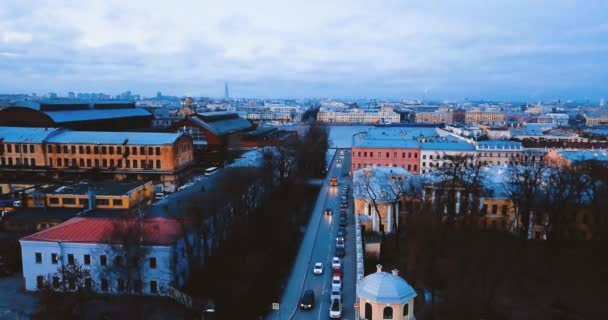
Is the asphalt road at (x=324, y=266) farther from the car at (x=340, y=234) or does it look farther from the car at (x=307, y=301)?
the car at (x=340, y=234)

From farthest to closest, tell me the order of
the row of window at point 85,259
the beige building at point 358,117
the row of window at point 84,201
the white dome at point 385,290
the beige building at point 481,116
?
the beige building at point 481,116 < the beige building at point 358,117 < the row of window at point 84,201 < the row of window at point 85,259 < the white dome at point 385,290

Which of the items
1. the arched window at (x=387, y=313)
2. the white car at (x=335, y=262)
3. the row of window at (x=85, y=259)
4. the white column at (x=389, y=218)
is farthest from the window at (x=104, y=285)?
the white column at (x=389, y=218)

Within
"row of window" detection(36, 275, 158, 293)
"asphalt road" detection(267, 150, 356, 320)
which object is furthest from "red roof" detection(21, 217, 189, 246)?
"asphalt road" detection(267, 150, 356, 320)

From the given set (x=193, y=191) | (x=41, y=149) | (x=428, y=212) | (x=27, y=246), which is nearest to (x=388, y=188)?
(x=428, y=212)

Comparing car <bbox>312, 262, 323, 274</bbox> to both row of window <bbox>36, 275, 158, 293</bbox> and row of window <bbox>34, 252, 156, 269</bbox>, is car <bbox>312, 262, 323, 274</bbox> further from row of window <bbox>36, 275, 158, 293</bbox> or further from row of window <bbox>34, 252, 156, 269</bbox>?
row of window <bbox>34, 252, 156, 269</bbox>

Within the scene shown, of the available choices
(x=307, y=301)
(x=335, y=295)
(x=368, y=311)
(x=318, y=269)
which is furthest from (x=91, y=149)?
(x=368, y=311)

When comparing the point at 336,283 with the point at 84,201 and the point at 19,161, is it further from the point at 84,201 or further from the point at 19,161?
the point at 19,161
